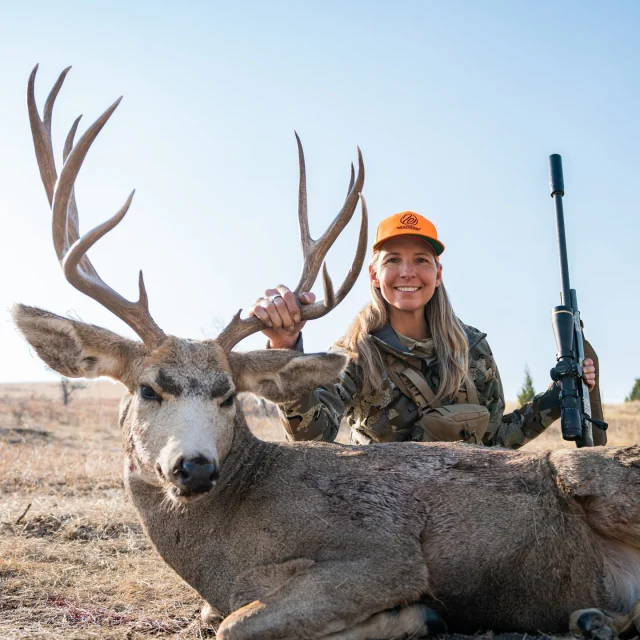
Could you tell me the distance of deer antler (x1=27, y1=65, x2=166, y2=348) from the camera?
4.59 metres

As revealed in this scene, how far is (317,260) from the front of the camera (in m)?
5.63

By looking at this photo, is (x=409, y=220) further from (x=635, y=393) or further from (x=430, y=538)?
(x=635, y=393)

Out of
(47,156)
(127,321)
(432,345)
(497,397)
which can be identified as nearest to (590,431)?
(497,397)

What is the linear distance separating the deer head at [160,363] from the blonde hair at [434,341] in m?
1.20

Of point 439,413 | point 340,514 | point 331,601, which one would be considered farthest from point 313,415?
point 331,601

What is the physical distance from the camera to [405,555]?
4.18 metres

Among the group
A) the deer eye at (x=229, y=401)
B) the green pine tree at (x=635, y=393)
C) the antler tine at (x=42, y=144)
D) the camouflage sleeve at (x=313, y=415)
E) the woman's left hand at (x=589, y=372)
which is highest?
the antler tine at (x=42, y=144)

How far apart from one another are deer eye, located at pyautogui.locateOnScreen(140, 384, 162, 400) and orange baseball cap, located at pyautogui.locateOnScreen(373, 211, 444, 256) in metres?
3.31

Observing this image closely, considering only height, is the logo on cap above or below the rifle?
above

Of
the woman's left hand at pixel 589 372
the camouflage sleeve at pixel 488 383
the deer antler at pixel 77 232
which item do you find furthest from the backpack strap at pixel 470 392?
the deer antler at pixel 77 232

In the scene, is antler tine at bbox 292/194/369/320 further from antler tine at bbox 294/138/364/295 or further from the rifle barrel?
the rifle barrel

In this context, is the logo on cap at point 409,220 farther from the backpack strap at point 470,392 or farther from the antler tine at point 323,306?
the antler tine at point 323,306

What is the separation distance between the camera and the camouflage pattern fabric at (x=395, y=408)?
5.99 m

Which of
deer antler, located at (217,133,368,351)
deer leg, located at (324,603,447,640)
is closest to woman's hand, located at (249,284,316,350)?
deer antler, located at (217,133,368,351)
